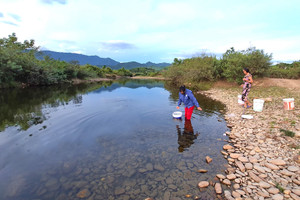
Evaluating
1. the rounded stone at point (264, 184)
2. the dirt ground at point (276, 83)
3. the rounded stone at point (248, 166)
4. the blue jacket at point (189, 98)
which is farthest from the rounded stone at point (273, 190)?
the dirt ground at point (276, 83)

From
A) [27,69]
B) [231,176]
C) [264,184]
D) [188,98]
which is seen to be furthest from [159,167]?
[27,69]

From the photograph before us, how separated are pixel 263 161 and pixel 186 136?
10.3ft

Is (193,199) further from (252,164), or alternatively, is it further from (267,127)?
(267,127)

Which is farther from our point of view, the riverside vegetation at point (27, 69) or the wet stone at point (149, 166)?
the riverside vegetation at point (27, 69)

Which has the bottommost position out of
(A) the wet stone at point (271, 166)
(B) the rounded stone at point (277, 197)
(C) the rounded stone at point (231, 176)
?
(C) the rounded stone at point (231, 176)

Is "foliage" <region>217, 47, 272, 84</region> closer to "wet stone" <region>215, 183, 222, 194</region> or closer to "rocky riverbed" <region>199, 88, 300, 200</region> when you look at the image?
"rocky riverbed" <region>199, 88, 300, 200</region>

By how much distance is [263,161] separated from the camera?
5.22 meters

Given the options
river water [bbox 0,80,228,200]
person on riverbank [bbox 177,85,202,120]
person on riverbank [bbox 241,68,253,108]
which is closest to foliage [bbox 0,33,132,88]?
river water [bbox 0,80,228,200]

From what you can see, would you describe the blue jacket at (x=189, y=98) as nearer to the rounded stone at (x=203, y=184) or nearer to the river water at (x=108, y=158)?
the river water at (x=108, y=158)

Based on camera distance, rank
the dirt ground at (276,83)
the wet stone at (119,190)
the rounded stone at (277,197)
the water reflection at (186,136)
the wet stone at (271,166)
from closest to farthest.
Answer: the rounded stone at (277,197) < the wet stone at (119,190) < the wet stone at (271,166) < the water reflection at (186,136) < the dirt ground at (276,83)

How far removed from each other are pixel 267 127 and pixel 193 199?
591 centimetres

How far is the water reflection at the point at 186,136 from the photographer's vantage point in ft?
22.1

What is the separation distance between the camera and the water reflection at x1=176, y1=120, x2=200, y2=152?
675cm

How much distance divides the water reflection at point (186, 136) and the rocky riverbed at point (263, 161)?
1421 mm
